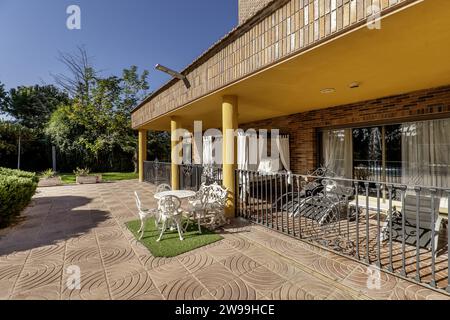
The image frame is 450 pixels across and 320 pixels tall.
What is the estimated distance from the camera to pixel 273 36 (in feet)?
11.5

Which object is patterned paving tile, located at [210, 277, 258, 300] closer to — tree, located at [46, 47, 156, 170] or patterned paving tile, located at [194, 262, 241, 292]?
patterned paving tile, located at [194, 262, 241, 292]

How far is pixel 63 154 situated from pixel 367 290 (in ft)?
68.5

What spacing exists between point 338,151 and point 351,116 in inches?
44.7

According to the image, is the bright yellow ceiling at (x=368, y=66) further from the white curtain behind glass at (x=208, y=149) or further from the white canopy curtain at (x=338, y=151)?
the white curtain behind glass at (x=208, y=149)

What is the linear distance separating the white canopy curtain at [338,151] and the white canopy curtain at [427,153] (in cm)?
135

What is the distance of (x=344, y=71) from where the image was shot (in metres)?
3.77

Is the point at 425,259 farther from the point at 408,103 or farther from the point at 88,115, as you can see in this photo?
the point at 88,115

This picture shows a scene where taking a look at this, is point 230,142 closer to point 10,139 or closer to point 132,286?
point 132,286

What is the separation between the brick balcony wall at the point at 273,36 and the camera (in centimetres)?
252

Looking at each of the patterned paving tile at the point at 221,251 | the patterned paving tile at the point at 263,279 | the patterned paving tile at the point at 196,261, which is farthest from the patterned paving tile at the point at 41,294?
the patterned paving tile at the point at 263,279

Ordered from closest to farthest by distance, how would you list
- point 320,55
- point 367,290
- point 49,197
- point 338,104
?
point 367,290
point 320,55
point 338,104
point 49,197

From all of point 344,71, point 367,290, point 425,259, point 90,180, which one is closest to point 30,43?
point 90,180

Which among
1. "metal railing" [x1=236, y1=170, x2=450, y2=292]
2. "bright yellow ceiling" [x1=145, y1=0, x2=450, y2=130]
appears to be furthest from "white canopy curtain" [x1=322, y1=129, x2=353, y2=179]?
"metal railing" [x1=236, y1=170, x2=450, y2=292]

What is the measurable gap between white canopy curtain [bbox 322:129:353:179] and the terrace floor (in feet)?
12.4
